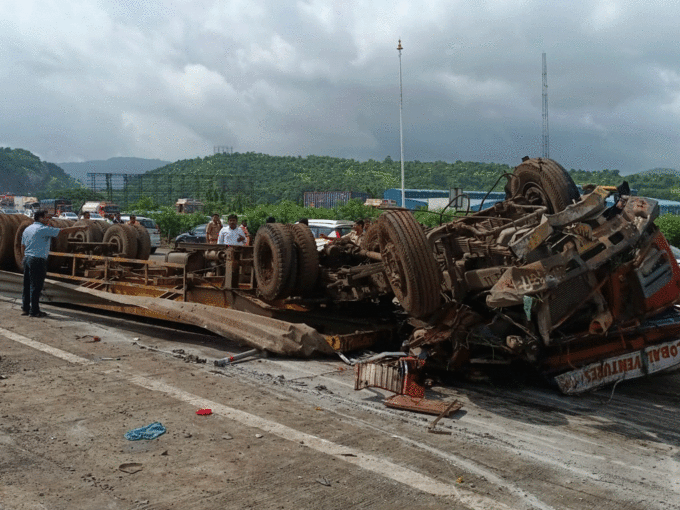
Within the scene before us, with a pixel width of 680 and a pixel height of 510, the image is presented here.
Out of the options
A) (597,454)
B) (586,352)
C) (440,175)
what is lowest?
(597,454)

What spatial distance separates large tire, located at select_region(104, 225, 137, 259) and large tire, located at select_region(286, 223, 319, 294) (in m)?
4.11

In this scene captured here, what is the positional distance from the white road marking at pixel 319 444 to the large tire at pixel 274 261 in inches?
70.1

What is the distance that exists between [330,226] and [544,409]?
13.7 m

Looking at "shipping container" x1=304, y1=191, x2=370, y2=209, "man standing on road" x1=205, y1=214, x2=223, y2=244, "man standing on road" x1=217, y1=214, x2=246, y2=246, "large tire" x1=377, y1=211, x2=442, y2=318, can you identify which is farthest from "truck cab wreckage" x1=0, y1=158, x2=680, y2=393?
"shipping container" x1=304, y1=191, x2=370, y2=209

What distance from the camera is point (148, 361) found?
676cm

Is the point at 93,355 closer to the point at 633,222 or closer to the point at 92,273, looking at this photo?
the point at 92,273

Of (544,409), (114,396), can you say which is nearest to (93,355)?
(114,396)

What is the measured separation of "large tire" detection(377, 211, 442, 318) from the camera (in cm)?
553

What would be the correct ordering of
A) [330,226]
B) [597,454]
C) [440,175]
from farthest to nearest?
[440,175], [330,226], [597,454]

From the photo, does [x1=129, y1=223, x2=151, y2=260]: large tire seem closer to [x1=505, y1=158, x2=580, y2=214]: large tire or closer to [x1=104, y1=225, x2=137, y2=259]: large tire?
[x1=104, y1=225, x2=137, y2=259]: large tire

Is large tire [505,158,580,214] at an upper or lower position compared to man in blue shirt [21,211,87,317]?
upper

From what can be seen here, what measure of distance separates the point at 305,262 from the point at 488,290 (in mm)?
2360

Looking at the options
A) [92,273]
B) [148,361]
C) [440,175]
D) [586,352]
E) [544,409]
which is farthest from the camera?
[440,175]

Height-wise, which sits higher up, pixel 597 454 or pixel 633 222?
pixel 633 222
